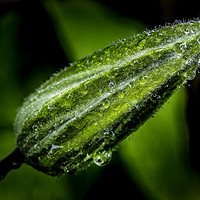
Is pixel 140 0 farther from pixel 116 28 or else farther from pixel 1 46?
pixel 1 46

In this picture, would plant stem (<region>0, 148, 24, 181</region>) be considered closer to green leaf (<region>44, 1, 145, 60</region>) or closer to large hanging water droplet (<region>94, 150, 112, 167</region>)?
large hanging water droplet (<region>94, 150, 112, 167</region>)

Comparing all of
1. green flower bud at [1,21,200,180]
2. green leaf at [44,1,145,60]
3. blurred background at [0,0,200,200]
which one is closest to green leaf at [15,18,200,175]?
green flower bud at [1,21,200,180]

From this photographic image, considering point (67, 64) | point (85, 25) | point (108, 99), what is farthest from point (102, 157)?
point (85, 25)

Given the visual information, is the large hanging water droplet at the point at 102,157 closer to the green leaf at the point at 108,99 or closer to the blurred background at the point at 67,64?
the green leaf at the point at 108,99

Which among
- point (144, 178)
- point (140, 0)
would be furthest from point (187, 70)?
point (140, 0)

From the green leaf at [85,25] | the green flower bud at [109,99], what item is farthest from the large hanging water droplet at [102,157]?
the green leaf at [85,25]

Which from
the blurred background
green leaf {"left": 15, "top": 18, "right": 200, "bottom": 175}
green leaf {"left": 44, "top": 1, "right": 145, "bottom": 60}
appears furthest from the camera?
green leaf {"left": 44, "top": 1, "right": 145, "bottom": 60}

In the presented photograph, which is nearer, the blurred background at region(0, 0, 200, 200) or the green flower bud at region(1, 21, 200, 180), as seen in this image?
the green flower bud at region(1, 21, 200, 180)
